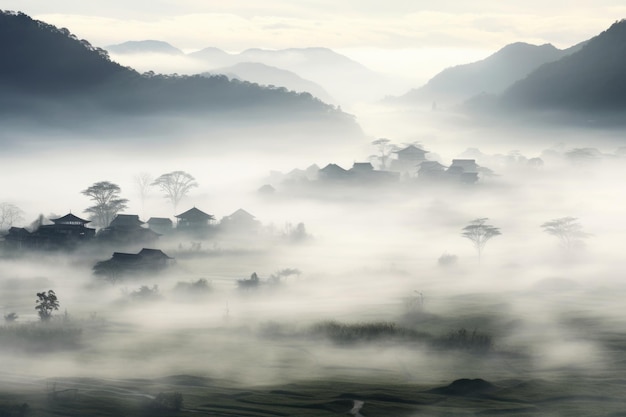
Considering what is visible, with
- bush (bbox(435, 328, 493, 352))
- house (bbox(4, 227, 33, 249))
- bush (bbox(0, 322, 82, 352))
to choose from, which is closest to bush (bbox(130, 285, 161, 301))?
bush (bbox(0, 322, 82, 352))

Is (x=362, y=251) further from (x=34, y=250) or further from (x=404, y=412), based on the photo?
(x=404, y=412)

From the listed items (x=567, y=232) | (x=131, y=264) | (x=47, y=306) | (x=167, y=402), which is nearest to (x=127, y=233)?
(x=131, y=264)

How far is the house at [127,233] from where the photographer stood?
183 m

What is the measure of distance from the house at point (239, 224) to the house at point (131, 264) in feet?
110

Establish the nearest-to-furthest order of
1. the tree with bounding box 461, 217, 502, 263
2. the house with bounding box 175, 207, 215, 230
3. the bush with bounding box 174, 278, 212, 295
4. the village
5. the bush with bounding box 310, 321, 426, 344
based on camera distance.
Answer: the bush with bounding box 310, 321, 426, 344 → the bush with bounding box 174, 278, 212, 295 → the village → the tree with bounding box 461, 217, 502, 263 → the house with bounding box 175, 207, 215, 230

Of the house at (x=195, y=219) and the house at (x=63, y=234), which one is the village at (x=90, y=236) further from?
the house at (x=195, y=219)

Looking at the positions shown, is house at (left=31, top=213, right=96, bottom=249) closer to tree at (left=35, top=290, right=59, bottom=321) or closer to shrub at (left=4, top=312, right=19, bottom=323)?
tree at (left=35, top=290, right=59, bottom=321)

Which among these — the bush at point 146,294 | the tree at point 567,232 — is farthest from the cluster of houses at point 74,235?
the tree at point 567,232

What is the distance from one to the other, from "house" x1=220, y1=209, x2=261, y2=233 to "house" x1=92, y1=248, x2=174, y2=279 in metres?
33.6

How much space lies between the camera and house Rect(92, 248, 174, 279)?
511 feet

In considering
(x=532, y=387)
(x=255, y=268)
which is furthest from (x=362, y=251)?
(x=532, y=387)

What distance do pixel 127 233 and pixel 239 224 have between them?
2239cm

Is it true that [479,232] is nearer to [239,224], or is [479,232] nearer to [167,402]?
[239,224]

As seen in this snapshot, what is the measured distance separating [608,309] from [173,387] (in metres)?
65.1
